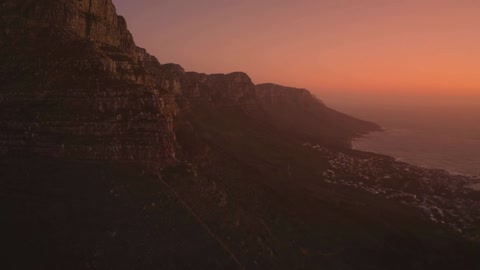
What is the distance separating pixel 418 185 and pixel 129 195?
103 meters

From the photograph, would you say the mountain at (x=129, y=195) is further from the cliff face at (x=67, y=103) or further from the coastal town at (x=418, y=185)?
the coastal town at (x=418, y=185)

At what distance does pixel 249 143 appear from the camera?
150 metres

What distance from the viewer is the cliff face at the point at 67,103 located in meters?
62.4

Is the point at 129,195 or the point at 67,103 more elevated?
the point at 67,103

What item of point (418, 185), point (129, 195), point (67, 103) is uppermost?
point (67, 103)

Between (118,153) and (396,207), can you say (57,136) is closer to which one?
(118,153)

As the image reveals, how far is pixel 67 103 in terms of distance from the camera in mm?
65938

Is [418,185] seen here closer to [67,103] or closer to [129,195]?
[129,195]

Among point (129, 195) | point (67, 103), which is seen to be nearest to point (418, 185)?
point (129, 195)

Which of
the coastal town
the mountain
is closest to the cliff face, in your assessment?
the mountain

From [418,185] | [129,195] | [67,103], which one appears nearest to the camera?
[129,195]

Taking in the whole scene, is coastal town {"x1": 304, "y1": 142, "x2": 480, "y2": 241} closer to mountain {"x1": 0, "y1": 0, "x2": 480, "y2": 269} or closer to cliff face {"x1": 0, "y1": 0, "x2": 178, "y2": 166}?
mountain {"x1": 0, "y1": 0, "x2": 480, "y2": 269}

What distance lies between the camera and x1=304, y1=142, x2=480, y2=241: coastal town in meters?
102

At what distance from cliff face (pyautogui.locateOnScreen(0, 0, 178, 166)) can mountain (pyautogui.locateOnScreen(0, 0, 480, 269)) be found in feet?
0.64
